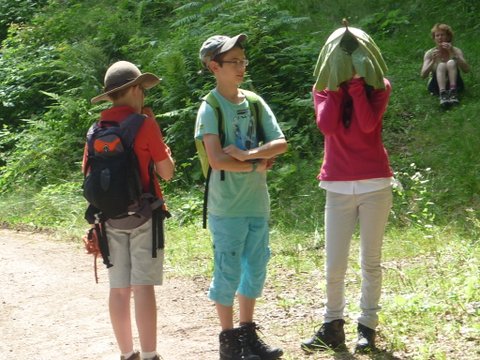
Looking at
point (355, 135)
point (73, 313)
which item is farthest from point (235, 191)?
point (73, 313)

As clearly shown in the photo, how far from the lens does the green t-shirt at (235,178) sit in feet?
15.6

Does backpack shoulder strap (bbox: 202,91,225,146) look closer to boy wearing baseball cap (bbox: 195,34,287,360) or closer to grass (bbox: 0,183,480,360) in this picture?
boy wearing baseball cap (bbox: 195,34,287,360)

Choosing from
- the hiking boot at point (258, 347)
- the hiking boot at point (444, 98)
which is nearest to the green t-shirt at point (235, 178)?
the hiking boot at point (258, 347)

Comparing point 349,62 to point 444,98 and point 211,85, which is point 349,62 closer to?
point 444,98

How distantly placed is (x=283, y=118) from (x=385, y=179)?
6486 millimetres

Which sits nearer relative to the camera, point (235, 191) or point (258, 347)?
point (235, 191)

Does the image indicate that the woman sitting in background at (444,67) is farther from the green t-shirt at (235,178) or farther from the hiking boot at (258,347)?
the hiking boot at (258,347)

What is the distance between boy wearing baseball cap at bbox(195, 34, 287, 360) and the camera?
473 cm

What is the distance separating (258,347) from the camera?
16.2ft

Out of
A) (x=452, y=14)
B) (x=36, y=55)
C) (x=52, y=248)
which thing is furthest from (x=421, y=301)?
(x=36, y=55)

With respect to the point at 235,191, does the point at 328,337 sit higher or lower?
lower

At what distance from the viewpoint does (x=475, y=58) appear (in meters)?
12.2

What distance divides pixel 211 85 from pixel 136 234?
23.9 ft

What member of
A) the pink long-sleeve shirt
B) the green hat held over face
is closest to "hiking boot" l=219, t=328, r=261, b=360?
the pink long-sleeve shirt
